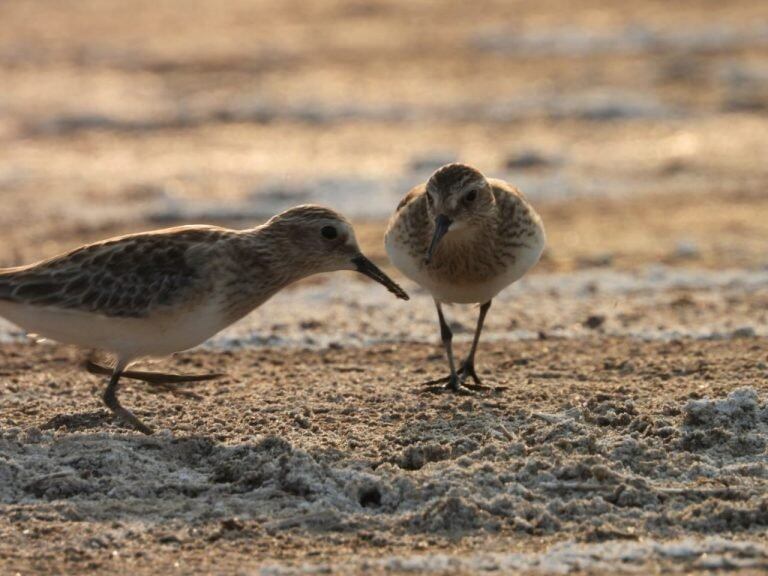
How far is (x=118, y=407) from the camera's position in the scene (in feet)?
22.0

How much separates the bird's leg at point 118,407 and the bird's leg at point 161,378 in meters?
0.40

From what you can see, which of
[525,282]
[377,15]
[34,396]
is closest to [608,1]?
[377,15]

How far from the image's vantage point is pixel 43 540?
5.45m

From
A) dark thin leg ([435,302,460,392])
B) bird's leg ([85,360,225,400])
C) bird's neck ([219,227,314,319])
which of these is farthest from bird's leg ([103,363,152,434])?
dark thin leg ([435,302,460,392])

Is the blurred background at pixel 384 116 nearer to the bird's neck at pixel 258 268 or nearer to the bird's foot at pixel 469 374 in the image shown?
the bird's foot at pixel 469 374

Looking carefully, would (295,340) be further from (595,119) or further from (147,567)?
(595,119)

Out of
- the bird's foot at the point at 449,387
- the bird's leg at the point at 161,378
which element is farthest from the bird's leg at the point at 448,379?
the bird's leg at the point at 161,378

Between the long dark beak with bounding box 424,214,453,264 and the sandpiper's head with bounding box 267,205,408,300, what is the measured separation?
28 centimetres

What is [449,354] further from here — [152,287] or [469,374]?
[152,287]

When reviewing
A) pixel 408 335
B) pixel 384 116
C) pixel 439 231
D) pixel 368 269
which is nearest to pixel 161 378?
pixel 368 269

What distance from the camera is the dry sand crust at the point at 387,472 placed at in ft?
17.6

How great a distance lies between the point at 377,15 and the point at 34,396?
1690 centimetres

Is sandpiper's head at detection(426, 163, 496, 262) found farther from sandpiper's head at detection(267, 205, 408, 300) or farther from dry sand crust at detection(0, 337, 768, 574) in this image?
dry sand crust at detection(0, 337, 768, 574)

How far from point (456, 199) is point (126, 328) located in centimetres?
184
